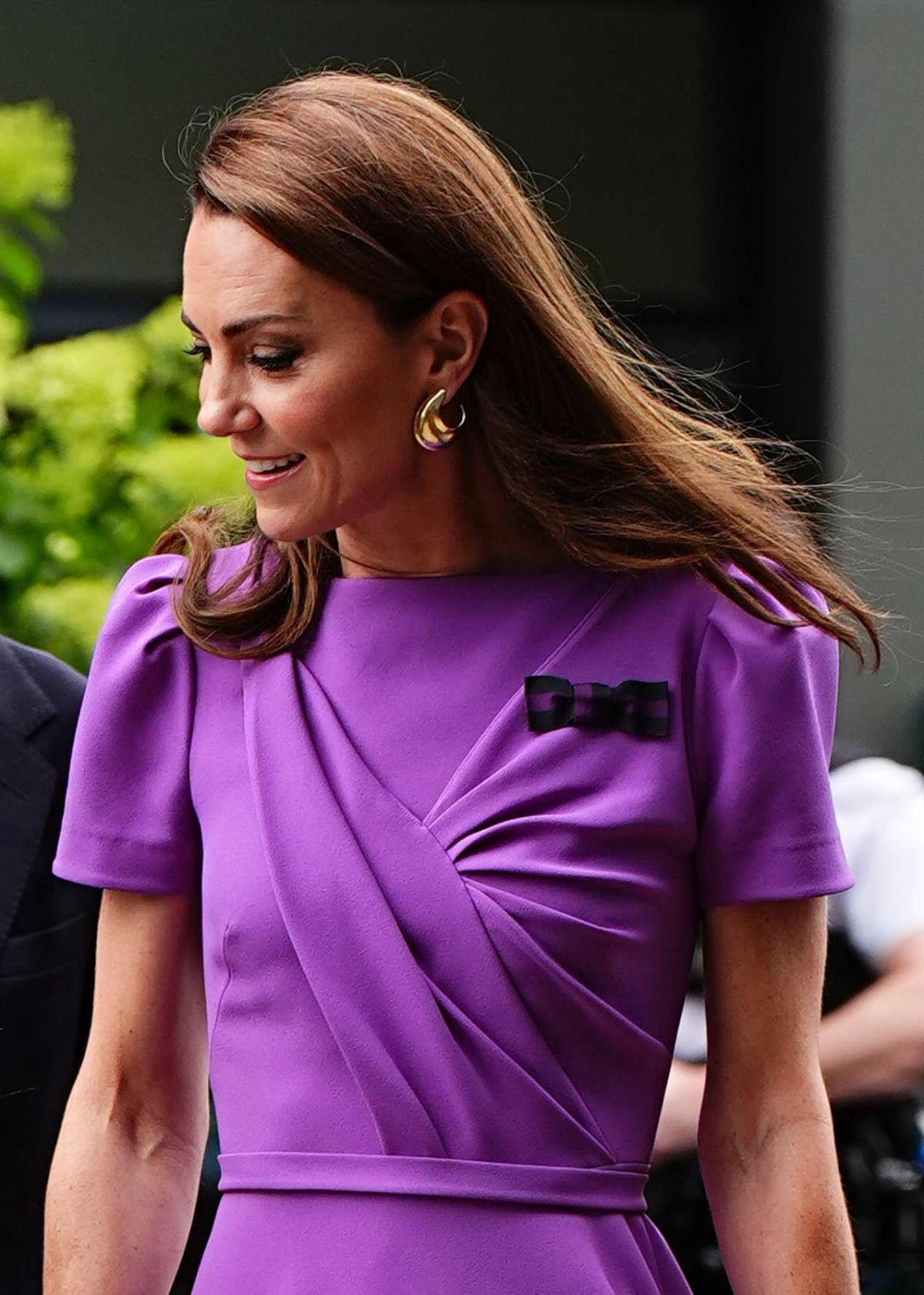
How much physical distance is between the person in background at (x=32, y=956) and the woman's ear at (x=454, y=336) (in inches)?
28.1

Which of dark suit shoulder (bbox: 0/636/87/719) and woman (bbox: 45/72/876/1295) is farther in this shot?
dark suit shoulder (bbox: 0/636/87/719)

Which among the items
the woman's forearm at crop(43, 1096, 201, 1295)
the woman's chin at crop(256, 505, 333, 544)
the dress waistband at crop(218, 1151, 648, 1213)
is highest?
the woman's chin at crop(256, 505, 333, 544)

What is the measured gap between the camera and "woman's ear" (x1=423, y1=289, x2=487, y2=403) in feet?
6.35

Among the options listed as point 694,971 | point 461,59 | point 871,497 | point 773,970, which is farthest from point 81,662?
point 461,59

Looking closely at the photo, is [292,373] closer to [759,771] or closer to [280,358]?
[280,358]

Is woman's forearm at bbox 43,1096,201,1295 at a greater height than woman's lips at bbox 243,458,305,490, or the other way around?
woman's lips at bbox 243,458,305,490

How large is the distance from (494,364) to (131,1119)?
72 centimetres

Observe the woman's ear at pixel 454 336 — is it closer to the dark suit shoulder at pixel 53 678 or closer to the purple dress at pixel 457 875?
the purple dress at pixel 457 875

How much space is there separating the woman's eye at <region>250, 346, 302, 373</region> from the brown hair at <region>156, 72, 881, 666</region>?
7 cm

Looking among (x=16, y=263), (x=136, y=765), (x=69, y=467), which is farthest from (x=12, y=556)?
(x=136, y=765)

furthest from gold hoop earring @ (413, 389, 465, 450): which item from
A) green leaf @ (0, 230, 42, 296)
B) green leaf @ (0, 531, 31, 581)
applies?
green leaf @ (0, 230, 42, 296)

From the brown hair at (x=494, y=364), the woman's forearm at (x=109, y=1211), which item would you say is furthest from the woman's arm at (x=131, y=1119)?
the brown hair at (x=494, y=364)

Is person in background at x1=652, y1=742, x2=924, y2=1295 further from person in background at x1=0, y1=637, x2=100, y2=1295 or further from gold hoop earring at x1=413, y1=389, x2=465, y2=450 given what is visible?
gold hoop earring at x1=413, y1=389, x2=465, y2=450

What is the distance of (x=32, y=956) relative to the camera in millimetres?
2400
